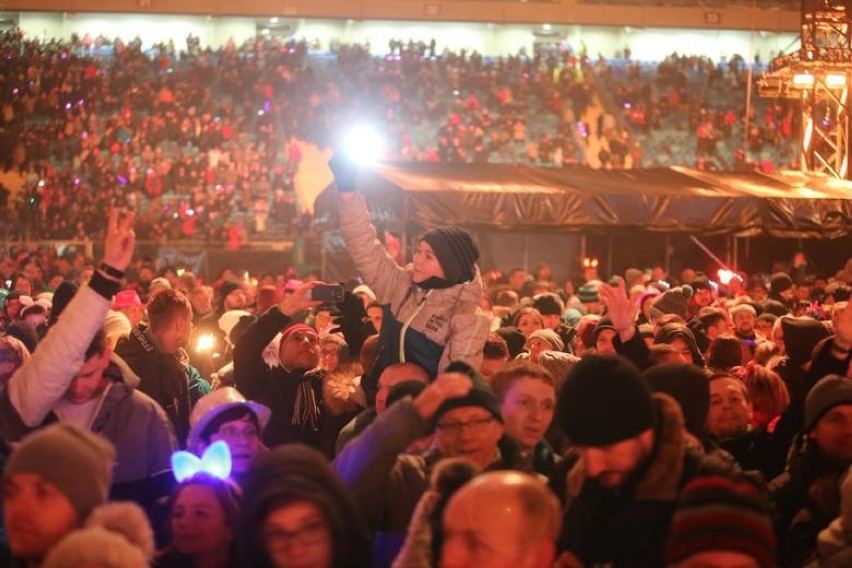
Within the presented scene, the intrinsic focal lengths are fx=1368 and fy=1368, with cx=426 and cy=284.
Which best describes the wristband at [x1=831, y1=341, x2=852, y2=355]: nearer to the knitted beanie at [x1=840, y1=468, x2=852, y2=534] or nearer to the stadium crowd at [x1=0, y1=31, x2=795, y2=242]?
the knitted beanie at [x1=840, y1=468, x2=852, y2=534]

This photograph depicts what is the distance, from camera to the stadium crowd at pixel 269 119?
93.1 ft

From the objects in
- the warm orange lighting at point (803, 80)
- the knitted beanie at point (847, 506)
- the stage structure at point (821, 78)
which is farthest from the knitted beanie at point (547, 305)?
the warm orange lighting at point (803, 80)

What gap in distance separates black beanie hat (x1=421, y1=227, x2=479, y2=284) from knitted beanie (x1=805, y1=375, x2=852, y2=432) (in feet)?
5.75

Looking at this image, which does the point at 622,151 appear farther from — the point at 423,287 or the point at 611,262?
the point at 423,287

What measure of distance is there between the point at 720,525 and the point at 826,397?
1.68 meters

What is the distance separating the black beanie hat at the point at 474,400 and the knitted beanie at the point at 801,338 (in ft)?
12.9

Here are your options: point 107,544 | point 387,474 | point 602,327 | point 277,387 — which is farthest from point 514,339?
point 107,544

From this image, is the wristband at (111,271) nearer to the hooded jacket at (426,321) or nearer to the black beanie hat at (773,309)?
the hooded jacket at (426,321)

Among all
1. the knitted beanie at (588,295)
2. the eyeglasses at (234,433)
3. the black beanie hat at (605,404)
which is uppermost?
the black beanie hat at (605,404)

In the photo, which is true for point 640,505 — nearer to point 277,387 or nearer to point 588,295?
point 277,387

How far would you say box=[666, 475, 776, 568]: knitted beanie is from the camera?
354 cm

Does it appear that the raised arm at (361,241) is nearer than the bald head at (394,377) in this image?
No

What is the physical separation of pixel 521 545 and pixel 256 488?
769mm

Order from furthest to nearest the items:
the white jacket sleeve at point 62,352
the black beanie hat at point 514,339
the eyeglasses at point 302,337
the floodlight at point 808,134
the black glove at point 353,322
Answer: the floodlight at point 808,134
the black beanie hat at point 514,339
the eyeglasses at point 302,337
the black glove at point 353,322
the white jacket sleeve at point 62,352
